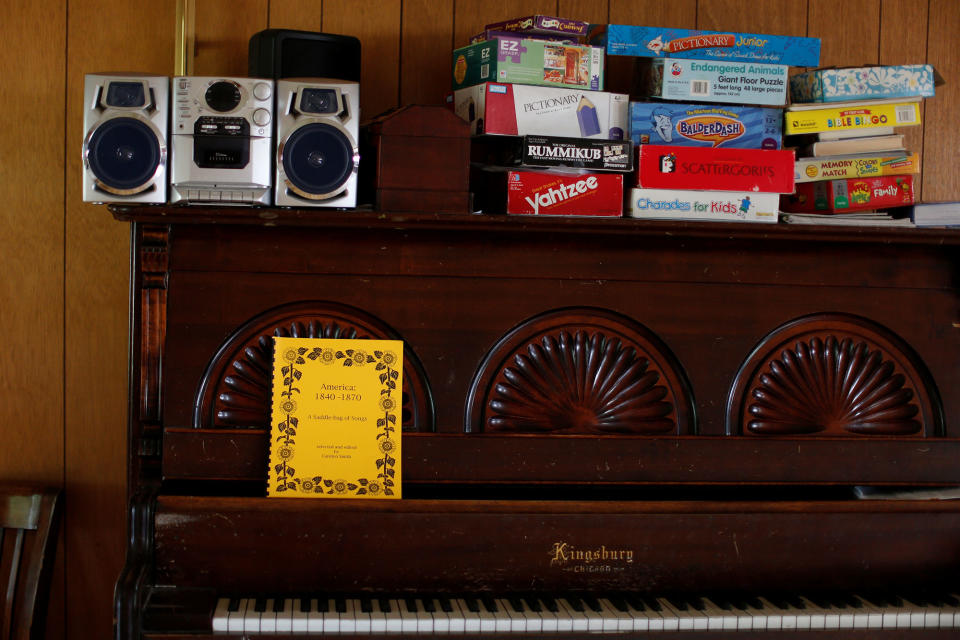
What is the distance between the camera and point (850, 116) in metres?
1.76

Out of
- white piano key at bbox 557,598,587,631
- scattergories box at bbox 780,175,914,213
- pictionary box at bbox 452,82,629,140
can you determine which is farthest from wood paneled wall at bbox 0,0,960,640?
white piano key at bbox 557,598,587,631

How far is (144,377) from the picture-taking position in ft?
5.02

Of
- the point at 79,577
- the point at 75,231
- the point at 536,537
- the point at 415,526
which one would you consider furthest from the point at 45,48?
the point at 536,537

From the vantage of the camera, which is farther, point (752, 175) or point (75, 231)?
point (75, 231)

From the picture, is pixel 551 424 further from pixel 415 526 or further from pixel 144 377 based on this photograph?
pixel 144 377

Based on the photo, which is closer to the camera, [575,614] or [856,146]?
[575,614]

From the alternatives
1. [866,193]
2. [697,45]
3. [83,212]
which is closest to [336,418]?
[83,212]

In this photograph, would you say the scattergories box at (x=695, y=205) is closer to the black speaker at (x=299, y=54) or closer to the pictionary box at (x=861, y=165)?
the pictionary box at (x=861, y=165)

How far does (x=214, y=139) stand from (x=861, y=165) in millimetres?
1181

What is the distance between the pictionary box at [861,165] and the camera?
1.75 meters

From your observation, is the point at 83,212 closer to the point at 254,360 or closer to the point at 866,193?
the point at 254,360

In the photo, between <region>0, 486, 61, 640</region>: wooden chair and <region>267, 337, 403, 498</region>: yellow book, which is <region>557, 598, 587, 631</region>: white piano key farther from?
<region>0, 486, 61, 640</region>: wooden chair

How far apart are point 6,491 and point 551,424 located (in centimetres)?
113

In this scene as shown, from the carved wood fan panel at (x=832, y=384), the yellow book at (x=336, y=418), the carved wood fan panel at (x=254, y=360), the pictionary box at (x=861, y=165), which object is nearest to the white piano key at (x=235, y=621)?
the yellow book at (x=336, y=418)
